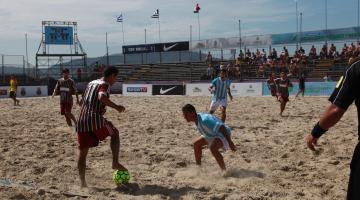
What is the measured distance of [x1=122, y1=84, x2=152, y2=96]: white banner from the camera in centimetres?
3371

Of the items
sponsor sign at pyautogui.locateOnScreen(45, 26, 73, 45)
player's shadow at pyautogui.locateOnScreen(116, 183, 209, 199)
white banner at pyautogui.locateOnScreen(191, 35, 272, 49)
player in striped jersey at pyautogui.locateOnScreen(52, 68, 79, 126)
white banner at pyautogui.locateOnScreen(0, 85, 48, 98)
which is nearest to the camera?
player's shadow at pyautogui.locateOnScreen(116, 183, 209, 199)

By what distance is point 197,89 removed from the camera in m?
31.2

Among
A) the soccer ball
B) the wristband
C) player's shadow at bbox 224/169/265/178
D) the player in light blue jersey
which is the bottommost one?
player's shadow at bbox 224/169/265/178

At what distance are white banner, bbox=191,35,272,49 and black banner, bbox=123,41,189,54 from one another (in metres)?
0.98

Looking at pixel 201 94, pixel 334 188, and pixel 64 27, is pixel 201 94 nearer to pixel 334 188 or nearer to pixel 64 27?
pixel 64 27

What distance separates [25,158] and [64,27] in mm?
38497

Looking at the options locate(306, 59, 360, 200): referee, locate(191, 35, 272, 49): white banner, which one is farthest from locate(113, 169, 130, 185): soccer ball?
locate(191, 35, 272, 49): white banner

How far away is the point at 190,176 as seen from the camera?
6875mm

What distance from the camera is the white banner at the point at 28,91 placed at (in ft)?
112

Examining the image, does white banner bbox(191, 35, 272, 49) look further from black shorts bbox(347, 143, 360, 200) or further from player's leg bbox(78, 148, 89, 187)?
black shorts bbox(347, 143, 360, 200)

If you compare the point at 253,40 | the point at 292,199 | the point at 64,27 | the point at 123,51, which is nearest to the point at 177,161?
the point at 292,199

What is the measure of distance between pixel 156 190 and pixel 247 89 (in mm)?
22993

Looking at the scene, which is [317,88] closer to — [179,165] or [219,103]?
[219,103]

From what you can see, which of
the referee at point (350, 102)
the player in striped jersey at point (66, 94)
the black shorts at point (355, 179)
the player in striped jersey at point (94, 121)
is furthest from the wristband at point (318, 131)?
the player in striped jersey at point (66, 94)
